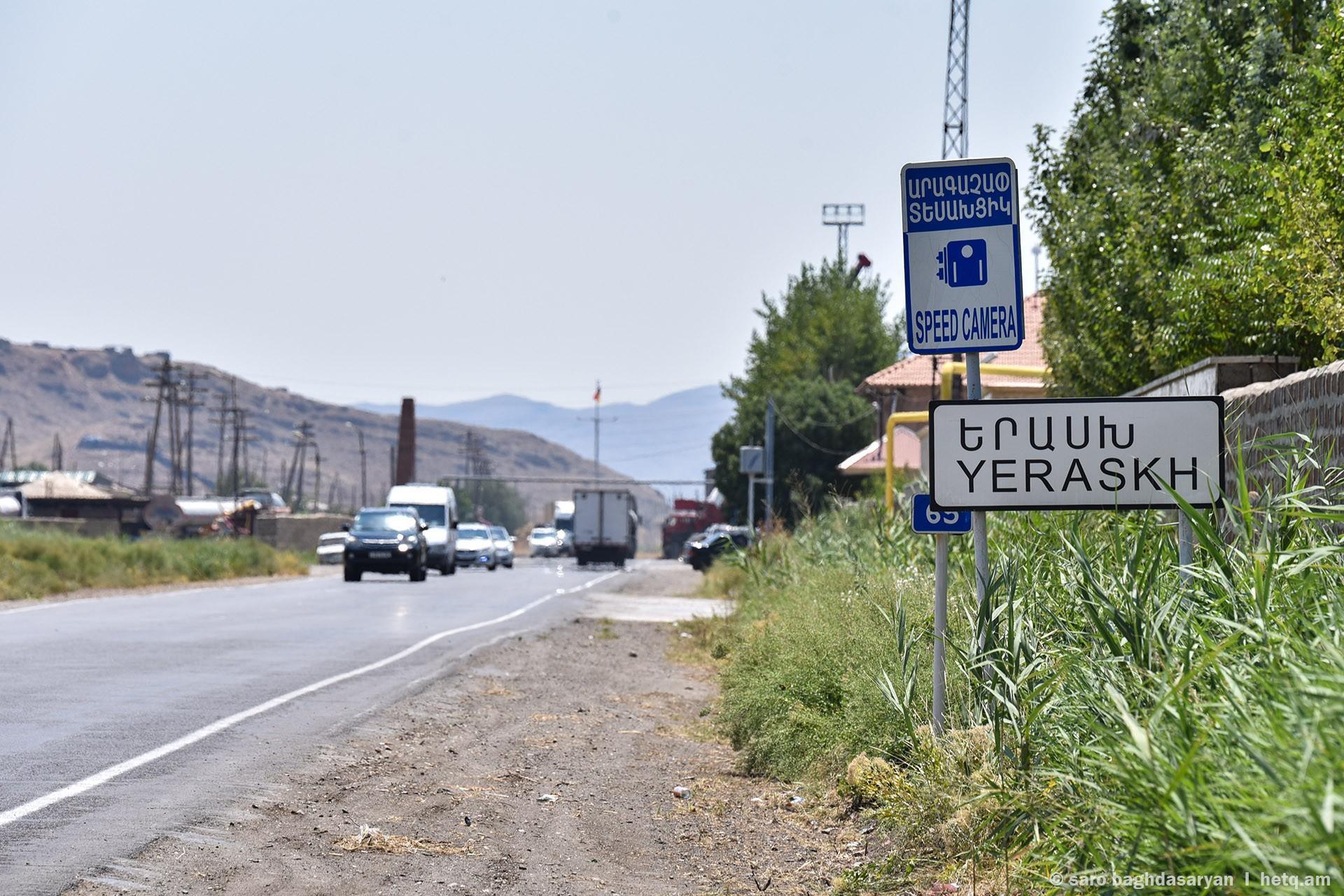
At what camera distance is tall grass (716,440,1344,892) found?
3490 mm

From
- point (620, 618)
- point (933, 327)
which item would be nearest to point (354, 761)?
point (933, 327)

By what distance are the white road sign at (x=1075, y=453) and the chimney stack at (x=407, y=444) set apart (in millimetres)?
84952

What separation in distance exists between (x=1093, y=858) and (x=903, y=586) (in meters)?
5.39

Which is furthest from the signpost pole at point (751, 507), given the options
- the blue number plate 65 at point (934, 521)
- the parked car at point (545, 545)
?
the parked car at point (545, 545)

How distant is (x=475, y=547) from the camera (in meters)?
54.6

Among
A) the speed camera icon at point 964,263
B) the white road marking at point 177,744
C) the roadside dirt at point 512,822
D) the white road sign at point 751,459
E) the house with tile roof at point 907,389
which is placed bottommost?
the roadside dirt at point 512,822

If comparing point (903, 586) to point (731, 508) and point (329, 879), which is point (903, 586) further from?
point (731, 508)

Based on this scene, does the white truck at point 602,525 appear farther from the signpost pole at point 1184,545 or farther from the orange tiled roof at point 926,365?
the signpost pole at point 1184,545

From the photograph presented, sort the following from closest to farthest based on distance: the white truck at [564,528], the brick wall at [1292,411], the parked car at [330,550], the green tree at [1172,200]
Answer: the brick wall at [1292,411] < the green tree at [1172,200] < the parked car at [330,550] < the white truck at [564,528]

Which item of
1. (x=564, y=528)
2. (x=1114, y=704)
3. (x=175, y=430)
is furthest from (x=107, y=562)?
(x=175, y=430)

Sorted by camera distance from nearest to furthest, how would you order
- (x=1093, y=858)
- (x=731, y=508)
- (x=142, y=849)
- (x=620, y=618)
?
(x=1093, y=858)
(x=142, y=849)
(x=620, y=618)
(x=731, y=508)

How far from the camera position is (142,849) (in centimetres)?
608

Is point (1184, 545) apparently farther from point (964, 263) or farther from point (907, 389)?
point (907, 389)

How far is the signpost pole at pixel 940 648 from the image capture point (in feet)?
21.2
